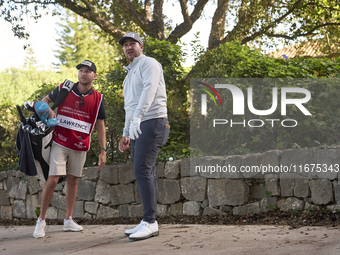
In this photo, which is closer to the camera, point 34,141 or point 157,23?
point 34,141

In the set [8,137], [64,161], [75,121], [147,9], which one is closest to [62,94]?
[75,121]

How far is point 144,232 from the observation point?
3.52 metres

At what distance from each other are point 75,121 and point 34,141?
0.47m

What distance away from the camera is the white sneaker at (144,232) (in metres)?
3.49

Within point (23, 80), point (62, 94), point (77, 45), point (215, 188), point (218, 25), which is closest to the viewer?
point (62, 94)

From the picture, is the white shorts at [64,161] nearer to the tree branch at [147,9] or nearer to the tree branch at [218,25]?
the tree branch at [218,25]

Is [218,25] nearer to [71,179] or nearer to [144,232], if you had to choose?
[71,179]

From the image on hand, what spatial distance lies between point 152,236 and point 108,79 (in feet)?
11.8

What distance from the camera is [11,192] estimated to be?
771cm

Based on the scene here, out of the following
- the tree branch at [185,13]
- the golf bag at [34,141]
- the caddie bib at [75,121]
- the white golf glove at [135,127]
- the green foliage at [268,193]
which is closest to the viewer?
the white golf glove at [135,127]

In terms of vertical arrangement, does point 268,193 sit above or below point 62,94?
below

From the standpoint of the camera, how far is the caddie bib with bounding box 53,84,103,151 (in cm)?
420

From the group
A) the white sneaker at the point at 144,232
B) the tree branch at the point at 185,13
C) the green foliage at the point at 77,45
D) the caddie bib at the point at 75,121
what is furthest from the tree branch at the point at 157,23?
the green foliage at the point at 77,45

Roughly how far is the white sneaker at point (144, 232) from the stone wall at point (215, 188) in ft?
5.11
